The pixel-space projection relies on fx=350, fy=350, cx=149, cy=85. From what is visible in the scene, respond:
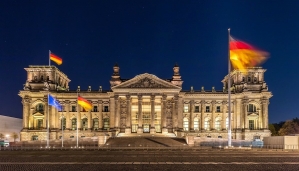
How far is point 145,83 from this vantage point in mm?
100438

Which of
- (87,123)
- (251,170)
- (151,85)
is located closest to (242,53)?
(251,170)

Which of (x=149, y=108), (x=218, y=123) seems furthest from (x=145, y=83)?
(x=218, y=123)

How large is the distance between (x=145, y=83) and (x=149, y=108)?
931 centimetres

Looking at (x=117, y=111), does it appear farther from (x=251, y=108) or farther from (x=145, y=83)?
(x=251, y=108)

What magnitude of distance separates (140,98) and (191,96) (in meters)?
17.3

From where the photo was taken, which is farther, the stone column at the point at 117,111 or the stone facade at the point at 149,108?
the stone column at the point at 117,111

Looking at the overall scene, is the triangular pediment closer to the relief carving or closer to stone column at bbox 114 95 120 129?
the relief carving

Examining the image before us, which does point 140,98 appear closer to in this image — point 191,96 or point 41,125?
point 191,96

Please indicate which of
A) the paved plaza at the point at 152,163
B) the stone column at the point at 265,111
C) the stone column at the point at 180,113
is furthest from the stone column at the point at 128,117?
the paved plaza at the point at 152,163

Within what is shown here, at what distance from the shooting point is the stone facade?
100 metres

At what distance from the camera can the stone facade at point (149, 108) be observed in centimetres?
10044

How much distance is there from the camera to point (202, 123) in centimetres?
10775

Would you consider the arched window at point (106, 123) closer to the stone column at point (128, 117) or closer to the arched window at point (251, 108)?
the stone column at point (128, 117)

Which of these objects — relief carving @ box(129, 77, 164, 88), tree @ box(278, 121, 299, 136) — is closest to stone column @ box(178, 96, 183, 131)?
relief carving @ box(129, 77, 164, 88)
